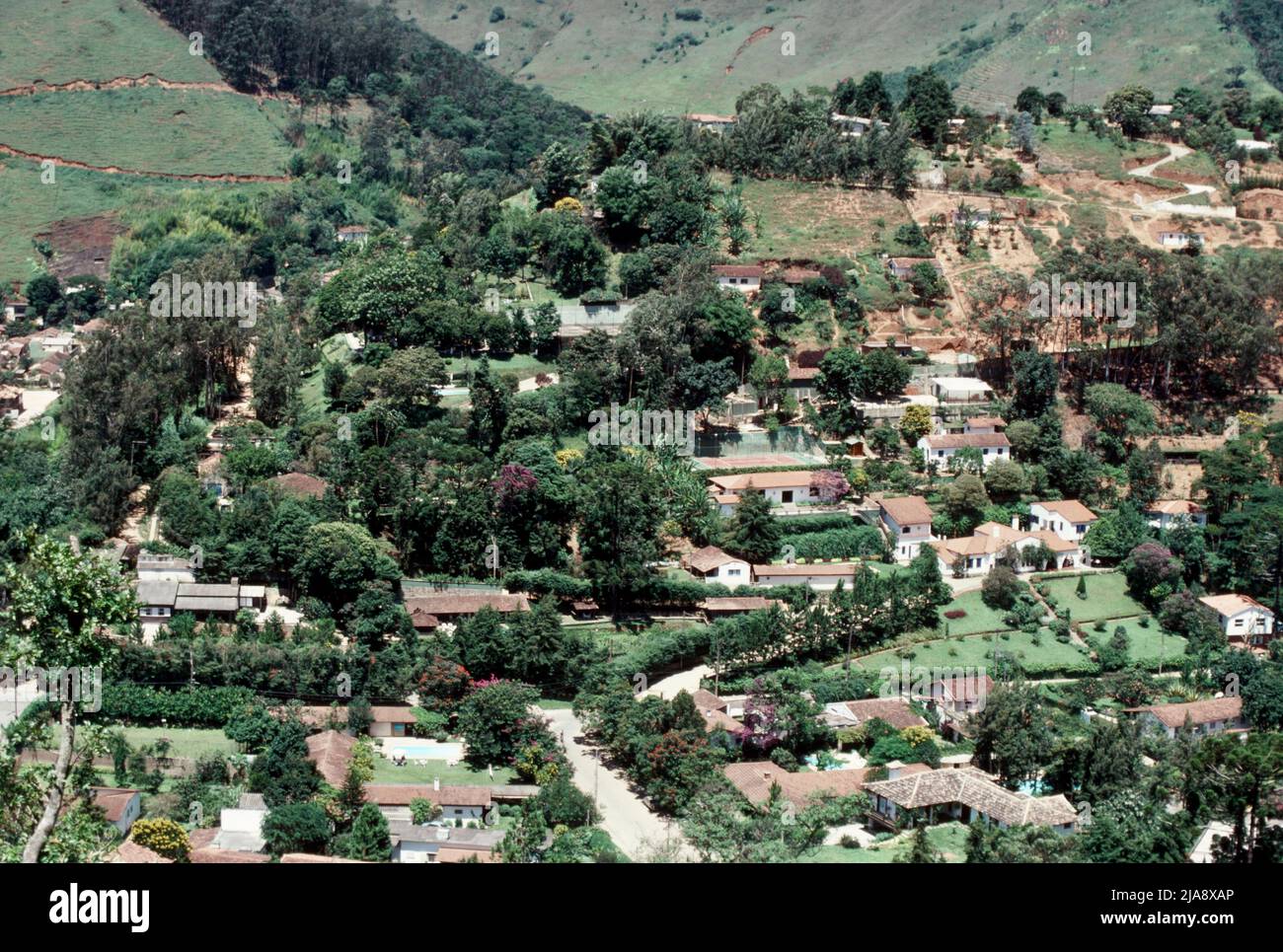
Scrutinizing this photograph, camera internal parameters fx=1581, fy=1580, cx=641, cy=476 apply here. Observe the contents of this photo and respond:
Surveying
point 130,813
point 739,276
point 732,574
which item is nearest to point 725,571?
point 732,574

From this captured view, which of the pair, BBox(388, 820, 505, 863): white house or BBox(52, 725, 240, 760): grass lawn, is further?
BBox(52, 725, 240, 760): grass lawn

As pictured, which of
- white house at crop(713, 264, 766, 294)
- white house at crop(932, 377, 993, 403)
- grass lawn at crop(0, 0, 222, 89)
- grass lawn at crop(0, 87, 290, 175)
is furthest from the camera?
grass lawn at crop(0, 0, 222, 89)

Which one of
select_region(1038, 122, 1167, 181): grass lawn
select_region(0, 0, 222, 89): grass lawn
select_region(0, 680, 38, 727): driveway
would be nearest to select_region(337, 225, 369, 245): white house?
select_region(0, 0, 222, 89): grass lawn

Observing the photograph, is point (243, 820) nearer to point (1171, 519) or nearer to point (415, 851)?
point (415, 851)

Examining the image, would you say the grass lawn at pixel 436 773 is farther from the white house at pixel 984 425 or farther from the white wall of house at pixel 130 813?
the white house at pixel 984 425

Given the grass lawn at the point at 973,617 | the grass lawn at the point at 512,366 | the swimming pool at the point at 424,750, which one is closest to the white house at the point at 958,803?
the grass lawn at the point at 973,617

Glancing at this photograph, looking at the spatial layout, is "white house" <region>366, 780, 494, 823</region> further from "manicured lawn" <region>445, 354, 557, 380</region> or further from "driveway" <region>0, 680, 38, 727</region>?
"manicured lawn" <region>445, 354, 557, 380</region>
